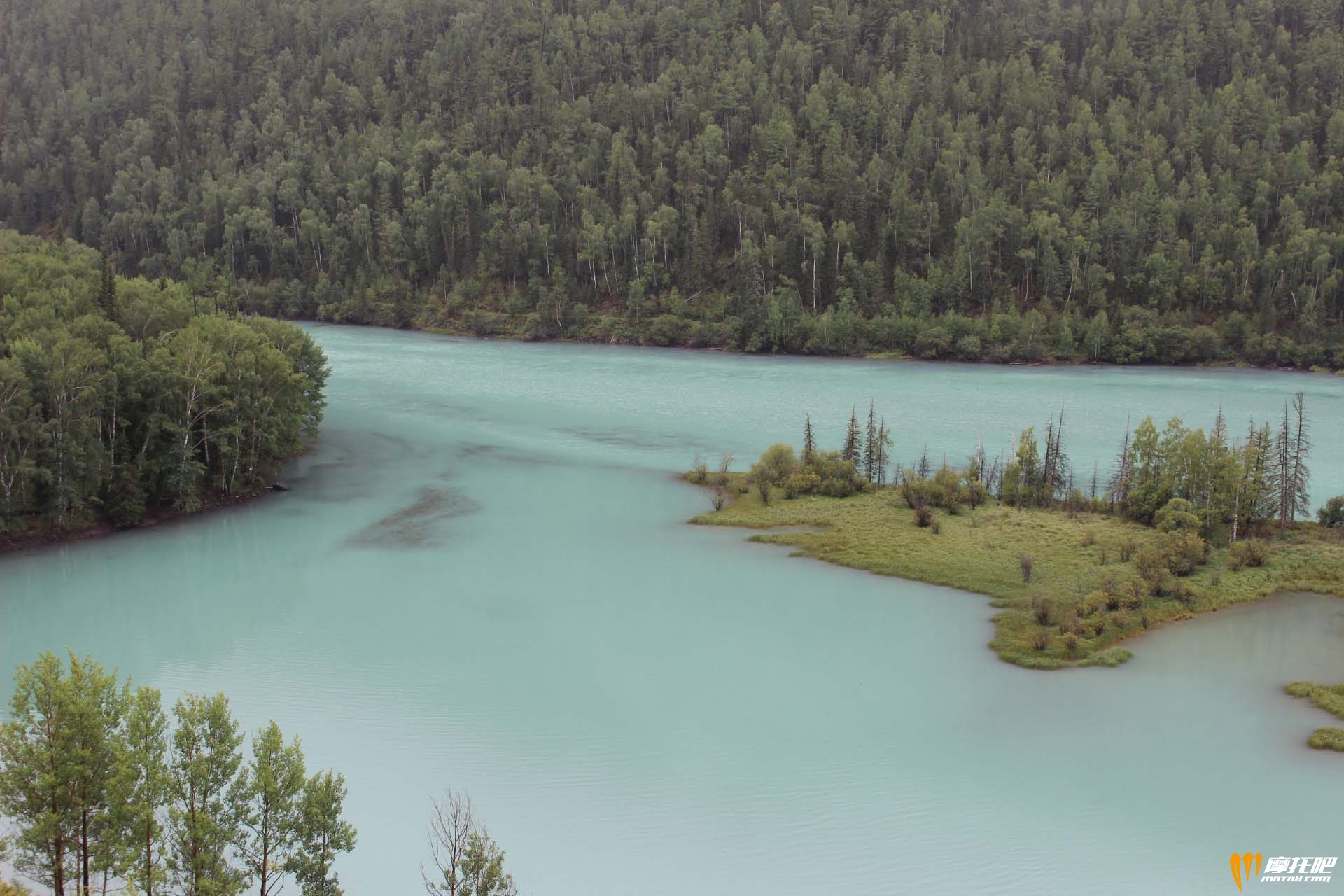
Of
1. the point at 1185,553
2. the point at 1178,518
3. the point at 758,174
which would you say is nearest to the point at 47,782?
the point at 1185,553

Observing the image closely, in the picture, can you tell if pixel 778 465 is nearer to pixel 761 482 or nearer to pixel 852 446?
pixel 761 482

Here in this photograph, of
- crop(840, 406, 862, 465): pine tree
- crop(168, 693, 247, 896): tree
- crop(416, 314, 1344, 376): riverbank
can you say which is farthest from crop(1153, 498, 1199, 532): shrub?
crop(416, 314, 1344, 376): riverbank

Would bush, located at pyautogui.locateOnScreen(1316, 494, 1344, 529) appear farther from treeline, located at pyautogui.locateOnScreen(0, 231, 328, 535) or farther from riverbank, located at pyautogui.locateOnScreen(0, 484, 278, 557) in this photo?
riverbank, located at pyautogui.locateOnScreen(0, 484, 278, 557)

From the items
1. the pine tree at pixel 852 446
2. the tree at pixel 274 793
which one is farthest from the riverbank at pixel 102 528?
the tree at pixel 274 793

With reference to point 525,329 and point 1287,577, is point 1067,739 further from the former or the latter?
point 525,329

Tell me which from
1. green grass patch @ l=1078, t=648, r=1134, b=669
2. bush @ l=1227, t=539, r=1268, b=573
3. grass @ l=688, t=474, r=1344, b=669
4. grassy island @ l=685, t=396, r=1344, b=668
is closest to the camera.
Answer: green grass patch @ l=1078, t=648, r=1134, b=669

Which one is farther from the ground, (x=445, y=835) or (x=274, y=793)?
(x=274, y=793)

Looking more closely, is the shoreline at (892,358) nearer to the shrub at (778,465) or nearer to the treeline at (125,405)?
the shrub at (778,465)
